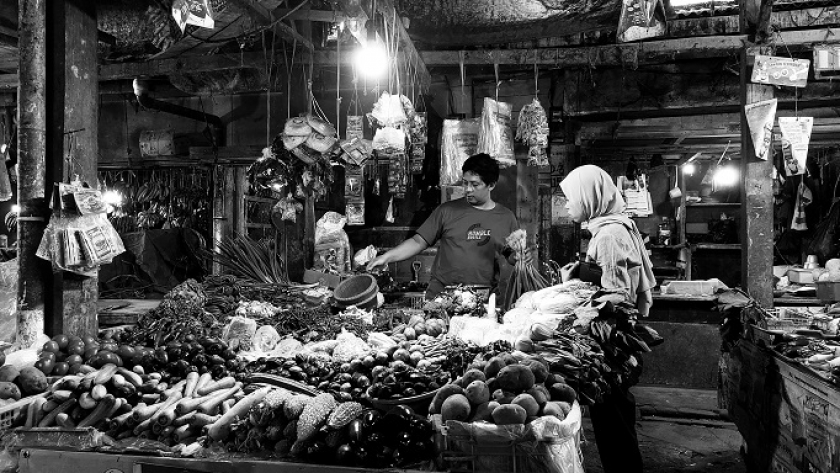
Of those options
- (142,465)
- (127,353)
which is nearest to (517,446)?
(142,465)

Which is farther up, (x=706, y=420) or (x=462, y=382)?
(x=462, y=382)

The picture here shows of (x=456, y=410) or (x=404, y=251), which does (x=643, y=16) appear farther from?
(x=456, y=410)

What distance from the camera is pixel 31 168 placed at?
387 centimetres

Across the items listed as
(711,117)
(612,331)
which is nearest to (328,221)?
(612,331)

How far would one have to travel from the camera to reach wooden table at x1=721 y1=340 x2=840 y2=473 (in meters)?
3.20

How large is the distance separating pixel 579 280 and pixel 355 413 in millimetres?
2348

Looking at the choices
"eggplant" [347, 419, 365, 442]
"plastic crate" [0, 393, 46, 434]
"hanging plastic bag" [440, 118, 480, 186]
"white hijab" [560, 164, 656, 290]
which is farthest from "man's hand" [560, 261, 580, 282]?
"plastic crate" [0, 393, 46, 434]

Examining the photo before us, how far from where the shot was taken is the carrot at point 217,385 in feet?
10.3

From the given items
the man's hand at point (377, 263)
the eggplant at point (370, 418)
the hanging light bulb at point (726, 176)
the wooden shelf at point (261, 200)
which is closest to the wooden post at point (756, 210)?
the man's hand at point (377, 263)

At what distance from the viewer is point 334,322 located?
455cm

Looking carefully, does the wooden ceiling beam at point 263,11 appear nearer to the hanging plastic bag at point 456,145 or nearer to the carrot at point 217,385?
the hanging plastic bag at point 456,145

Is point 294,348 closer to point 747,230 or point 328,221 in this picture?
point 328,221

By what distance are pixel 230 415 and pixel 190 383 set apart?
0.52 meters

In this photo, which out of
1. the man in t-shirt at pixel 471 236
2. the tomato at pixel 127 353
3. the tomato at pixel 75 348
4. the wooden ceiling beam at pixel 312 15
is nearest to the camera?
the tomato at pixel 127 353
